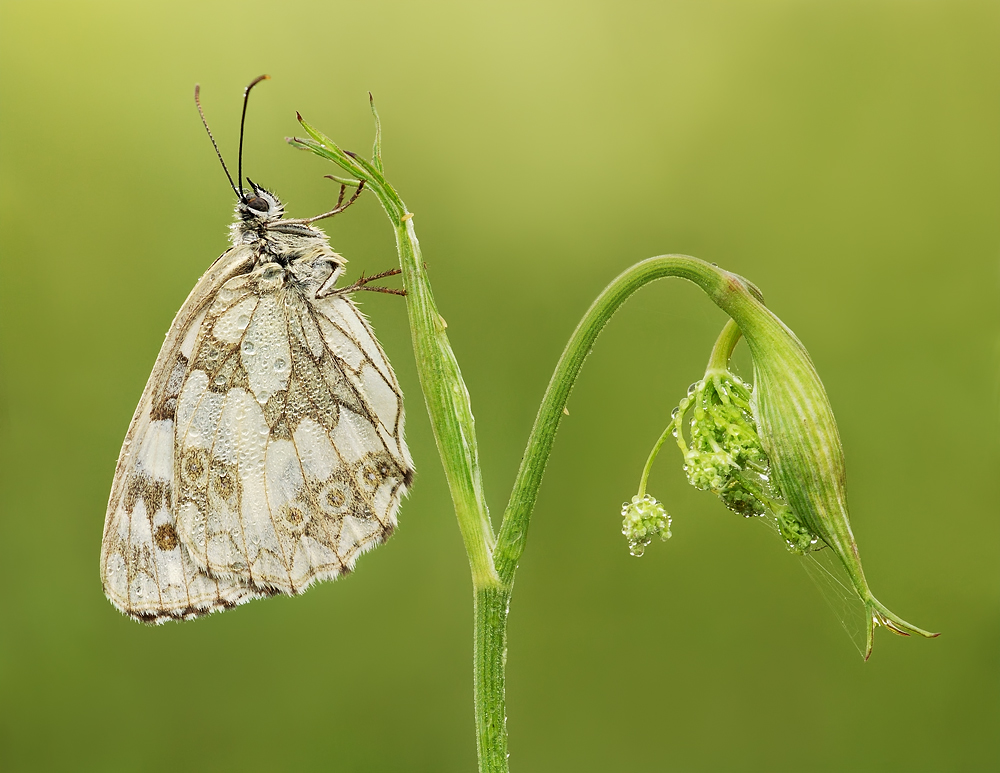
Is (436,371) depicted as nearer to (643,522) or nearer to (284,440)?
(643,522)

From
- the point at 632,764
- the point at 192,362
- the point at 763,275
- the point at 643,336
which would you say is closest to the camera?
the point at 192,362

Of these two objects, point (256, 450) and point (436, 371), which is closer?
point (436, 371)

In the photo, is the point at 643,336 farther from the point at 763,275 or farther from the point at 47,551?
the point at 47,551

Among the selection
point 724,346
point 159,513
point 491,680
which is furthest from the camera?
point 159,513

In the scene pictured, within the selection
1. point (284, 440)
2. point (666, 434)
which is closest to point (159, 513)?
point (284, 440)

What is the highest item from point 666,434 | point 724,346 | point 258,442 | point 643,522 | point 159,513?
point 258,442

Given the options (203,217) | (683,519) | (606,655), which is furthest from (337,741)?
(203,217)

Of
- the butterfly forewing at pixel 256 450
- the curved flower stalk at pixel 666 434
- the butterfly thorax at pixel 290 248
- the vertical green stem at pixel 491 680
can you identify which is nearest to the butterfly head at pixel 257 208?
the butterfly thorax at pixel 290 248
